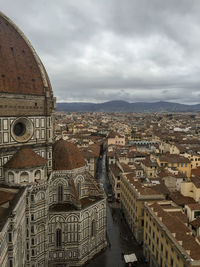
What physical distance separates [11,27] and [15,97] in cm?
1168

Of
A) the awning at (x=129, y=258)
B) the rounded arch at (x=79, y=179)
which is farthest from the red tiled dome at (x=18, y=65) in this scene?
the awning at (x=129, y=258)

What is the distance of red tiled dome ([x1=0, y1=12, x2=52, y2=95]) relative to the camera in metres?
35.6

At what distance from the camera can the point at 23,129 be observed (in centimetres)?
3866

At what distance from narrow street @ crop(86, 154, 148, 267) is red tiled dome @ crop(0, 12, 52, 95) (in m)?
28.5

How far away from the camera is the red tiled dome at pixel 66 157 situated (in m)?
41.6

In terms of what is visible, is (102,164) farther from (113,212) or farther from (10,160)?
(10,160)

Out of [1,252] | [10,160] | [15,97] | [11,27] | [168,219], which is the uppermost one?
[11,27]

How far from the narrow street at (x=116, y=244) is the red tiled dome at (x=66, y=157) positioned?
15345 mm

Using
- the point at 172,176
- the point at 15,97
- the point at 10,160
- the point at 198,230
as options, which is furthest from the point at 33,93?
the point at 172,176

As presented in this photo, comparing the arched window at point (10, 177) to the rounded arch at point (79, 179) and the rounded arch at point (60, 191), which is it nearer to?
the rounded arch at point (60, 191)

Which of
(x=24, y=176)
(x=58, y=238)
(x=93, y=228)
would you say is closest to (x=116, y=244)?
(x=93, y=228)

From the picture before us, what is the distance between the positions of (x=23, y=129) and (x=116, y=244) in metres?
26.0

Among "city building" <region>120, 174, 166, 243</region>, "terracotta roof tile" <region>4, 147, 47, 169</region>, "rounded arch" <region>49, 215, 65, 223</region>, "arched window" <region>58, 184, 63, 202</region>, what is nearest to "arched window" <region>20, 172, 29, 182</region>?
"terracotta roof tile" <region>4, 147, 47, 169</region>

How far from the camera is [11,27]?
39.0 m
